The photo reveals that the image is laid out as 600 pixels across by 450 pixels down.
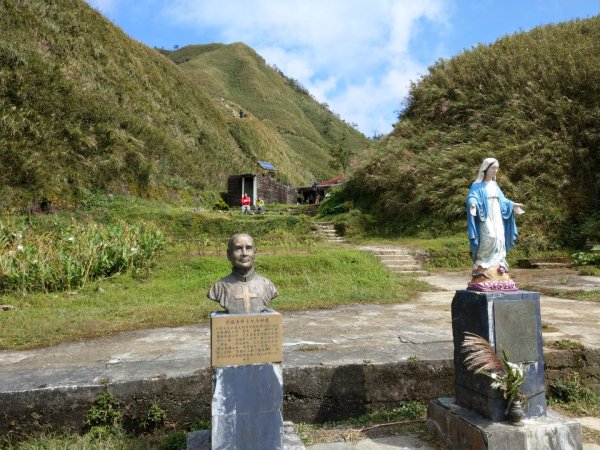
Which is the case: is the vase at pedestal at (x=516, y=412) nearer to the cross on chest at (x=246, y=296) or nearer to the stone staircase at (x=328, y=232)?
the cross on chest at (x=246, y=296)

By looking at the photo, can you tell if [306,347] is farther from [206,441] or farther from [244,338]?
[244,338]

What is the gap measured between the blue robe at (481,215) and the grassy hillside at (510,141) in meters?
10.2

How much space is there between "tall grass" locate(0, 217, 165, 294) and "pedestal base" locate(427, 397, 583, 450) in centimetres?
785

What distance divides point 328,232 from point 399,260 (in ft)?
15.9

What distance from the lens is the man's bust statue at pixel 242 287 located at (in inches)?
133

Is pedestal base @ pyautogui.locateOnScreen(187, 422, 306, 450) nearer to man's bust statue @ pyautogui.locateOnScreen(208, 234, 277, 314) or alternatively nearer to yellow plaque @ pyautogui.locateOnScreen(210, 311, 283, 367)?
yellow plaque @ pyautogui.locateOnScreen(210, 311, 283, 367)

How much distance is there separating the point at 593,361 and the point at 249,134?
137 ft

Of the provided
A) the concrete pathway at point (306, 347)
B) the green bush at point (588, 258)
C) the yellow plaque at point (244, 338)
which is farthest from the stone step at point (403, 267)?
the yellow plaque at point (244, 338)

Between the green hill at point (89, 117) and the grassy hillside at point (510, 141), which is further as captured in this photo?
A: the green hill at point (89, 117)

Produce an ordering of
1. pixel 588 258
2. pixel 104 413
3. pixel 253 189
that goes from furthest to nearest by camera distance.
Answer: pixel 253 189
pixel 588 258
pixel 104 413

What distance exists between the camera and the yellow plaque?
320 cm

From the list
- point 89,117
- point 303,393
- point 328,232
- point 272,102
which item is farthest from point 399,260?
point 272,102

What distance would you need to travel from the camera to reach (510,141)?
16078 millimetres

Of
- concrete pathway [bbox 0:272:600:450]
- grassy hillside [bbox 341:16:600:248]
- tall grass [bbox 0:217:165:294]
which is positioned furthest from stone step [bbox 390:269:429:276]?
tall grass [bbox 0:217:165:294]
